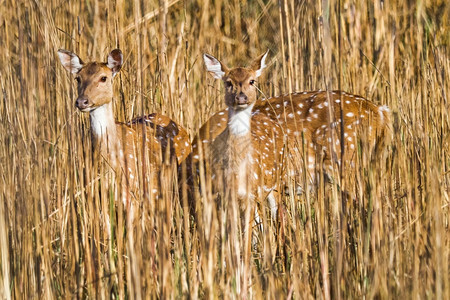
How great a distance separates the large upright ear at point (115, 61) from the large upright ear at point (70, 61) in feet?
0.53

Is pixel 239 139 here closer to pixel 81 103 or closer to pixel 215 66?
pixel 215 66

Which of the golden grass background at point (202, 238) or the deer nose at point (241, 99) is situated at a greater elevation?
the deer nose at point (241, 99)

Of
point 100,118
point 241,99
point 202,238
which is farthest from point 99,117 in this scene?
point 202,238

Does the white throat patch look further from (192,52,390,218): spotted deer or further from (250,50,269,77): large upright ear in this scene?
(250,50,269,77): large upright ear

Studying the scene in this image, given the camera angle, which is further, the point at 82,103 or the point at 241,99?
the point at 82,103

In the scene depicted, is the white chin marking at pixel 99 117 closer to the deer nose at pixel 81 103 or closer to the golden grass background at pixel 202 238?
the deer nose at pixel 81 103

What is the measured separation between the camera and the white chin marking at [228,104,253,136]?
420cm

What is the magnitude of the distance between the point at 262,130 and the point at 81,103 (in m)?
1.10

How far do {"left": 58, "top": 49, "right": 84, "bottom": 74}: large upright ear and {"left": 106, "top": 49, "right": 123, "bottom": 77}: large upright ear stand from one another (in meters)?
0.16

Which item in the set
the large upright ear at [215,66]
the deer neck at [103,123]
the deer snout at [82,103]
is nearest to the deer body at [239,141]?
the large upright ear at [215,66]

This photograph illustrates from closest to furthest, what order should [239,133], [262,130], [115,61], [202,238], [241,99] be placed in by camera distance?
[202,238], [241,99], [239,133], [115,61], [262,130]

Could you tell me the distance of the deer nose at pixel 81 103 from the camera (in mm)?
4195

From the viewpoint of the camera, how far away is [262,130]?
4.77 meters

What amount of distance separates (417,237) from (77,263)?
1.12 meters
